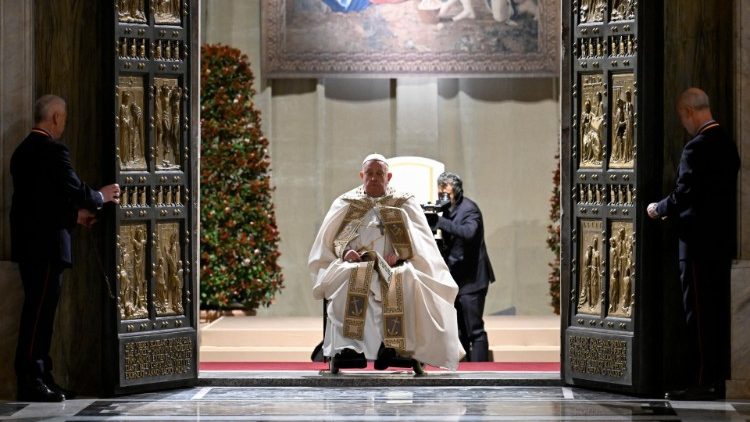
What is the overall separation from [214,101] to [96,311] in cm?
538

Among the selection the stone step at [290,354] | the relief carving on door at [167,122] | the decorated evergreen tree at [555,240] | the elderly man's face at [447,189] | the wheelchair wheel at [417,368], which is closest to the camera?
the relief carving on door at [167,122]

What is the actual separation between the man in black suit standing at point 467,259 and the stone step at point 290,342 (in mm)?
869

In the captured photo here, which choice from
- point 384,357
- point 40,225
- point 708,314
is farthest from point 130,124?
point 708,314

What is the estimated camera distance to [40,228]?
8.38 m

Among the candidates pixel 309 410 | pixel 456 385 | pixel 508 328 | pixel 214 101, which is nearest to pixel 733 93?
pixel 456 385

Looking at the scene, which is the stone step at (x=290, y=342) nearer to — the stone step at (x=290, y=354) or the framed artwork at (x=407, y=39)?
the stone step at (x=290, y=354)

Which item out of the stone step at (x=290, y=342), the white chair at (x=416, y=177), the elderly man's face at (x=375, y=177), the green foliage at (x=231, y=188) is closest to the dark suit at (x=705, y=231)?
the elderly man's face at (x=375, y=177)

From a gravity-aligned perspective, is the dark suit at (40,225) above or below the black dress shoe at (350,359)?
above

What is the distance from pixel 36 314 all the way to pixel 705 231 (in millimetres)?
3686

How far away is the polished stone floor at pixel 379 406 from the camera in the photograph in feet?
25.8

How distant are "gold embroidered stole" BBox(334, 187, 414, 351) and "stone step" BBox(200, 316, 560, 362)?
314 cm

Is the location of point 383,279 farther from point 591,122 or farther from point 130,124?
point 130,124

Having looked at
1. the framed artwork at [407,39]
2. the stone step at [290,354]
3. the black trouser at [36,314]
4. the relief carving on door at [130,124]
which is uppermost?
the framed artwork at [407,39]

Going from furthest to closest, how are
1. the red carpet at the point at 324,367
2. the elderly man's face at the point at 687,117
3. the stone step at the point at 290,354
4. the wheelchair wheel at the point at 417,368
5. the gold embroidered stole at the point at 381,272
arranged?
the stone step at the point at 290,354
the red carpet at the point at 324,367
the wheelchair wheel at the point at 417,368
the gold embroidered stole at the point at 381,272
the elderly man's face at the point at 687,117
